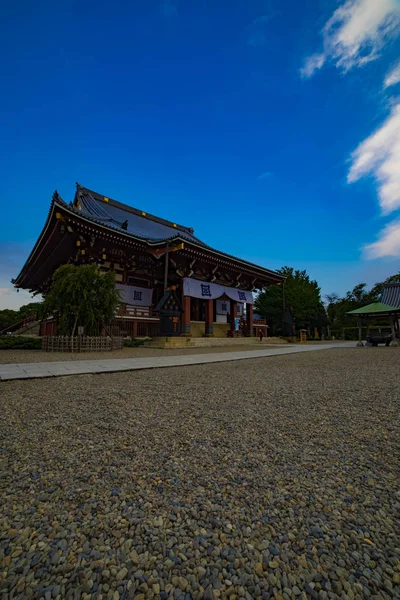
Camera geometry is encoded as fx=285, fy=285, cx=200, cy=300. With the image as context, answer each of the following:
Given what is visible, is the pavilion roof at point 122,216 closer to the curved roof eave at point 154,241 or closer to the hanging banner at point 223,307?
the curved roof eave at point 154,241

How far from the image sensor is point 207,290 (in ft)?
51.1

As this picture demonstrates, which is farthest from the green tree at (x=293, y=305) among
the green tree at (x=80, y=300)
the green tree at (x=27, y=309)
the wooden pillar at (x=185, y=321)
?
the green tree at (x=27, y=309)

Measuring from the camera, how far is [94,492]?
1.35 metres

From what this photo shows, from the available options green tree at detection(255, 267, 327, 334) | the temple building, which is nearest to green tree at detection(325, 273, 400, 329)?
green tree at detection(255, 267, 327, 334)

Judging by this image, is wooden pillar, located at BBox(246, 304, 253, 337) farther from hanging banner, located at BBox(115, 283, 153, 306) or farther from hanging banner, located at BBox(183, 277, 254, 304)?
hanging banner, located at BBox(115, 283, 153, 306)

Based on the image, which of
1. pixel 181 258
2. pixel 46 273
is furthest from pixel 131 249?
pixel 46 273

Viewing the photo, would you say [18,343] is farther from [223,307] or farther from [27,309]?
[27,309]

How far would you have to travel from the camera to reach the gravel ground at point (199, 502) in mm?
887

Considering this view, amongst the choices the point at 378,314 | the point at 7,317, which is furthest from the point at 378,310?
the point at 7,317

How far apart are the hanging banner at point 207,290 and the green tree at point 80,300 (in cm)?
589

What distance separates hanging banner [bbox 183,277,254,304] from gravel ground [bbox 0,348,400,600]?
12.1 m

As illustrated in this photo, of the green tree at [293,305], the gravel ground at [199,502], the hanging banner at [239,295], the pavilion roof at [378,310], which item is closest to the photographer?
the gravel ground at [199,502]

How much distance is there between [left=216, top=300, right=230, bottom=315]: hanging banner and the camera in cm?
1761

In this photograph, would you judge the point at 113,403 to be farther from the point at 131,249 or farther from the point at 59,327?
the point at 131,249
